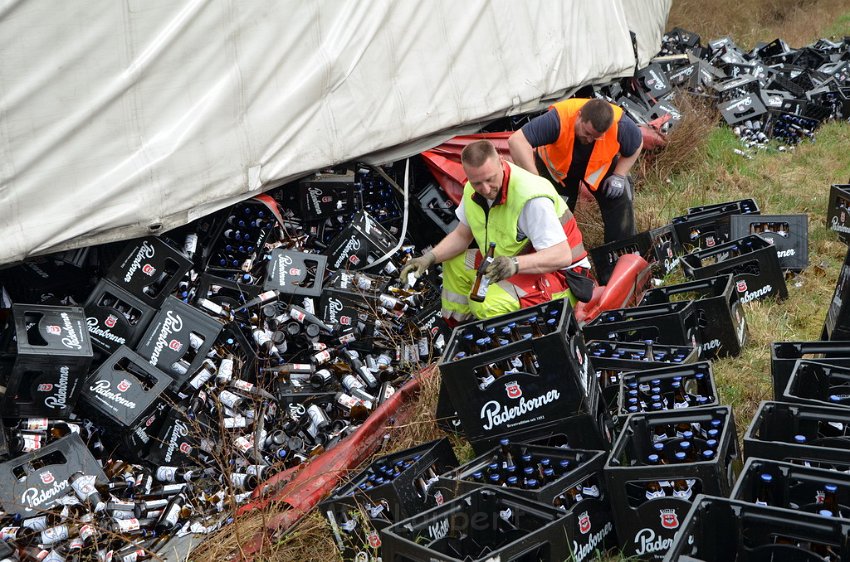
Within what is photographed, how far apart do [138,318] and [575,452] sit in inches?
132

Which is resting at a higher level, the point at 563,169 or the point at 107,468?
the point at 563,169

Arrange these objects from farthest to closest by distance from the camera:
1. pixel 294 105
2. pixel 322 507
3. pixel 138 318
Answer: pixel 294 105
pixel 138 318
pixel 322 507

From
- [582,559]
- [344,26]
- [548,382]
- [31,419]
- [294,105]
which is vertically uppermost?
[344,26]

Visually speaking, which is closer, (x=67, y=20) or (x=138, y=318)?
(x=67, y=20)

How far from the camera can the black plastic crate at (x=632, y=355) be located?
4.81 meters

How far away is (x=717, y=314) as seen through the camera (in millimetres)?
5621

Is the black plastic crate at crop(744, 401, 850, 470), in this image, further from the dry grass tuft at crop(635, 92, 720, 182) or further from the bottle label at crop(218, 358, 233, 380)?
the dry grass tuft at crop(635, 92, 720, 182)

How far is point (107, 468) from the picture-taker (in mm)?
5344

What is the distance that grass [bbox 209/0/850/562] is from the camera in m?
4.52

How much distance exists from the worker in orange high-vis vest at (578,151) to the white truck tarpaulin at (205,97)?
111cm

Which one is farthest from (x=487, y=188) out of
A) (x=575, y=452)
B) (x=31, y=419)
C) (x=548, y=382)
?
(x=31, y=419)

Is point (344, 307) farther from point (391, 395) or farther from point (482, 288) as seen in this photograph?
point (482, 288)

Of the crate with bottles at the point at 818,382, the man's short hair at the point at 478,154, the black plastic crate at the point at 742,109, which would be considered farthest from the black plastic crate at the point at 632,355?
the black plastic crate at the point at 742,109

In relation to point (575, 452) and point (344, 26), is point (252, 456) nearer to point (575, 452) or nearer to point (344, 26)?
point (575, 452)
